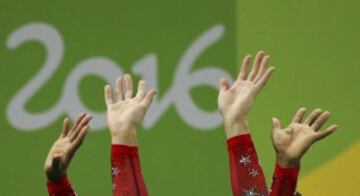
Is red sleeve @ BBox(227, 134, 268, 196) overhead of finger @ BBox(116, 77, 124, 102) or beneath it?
beneath

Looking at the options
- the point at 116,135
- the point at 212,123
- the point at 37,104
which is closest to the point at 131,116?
the point at 116,135

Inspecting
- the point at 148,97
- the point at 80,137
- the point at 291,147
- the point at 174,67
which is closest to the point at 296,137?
the point at 291,147

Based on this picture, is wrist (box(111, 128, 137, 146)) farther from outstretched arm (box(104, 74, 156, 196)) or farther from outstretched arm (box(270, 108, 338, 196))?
outstretched arm (box(270, 108, 338, 196))

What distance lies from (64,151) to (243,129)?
39 centimetres

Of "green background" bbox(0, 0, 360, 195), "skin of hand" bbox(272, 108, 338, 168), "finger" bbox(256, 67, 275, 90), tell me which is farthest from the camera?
"green background" bbox(0, 0, 360, 195)

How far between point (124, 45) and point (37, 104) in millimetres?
314

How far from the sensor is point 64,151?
1.78 metres

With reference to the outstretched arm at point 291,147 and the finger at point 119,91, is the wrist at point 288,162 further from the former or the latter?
the finger at point 119,91

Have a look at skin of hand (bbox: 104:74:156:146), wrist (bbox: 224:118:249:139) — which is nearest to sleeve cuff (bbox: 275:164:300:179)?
wrist (bbox: 224:118:249:139)

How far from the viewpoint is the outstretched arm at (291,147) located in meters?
1.62

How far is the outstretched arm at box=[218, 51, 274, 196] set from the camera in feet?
5.46

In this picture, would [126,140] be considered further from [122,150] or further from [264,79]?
[264,79]

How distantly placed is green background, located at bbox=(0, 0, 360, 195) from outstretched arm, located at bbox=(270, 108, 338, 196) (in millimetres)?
636

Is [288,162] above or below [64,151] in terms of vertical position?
below
